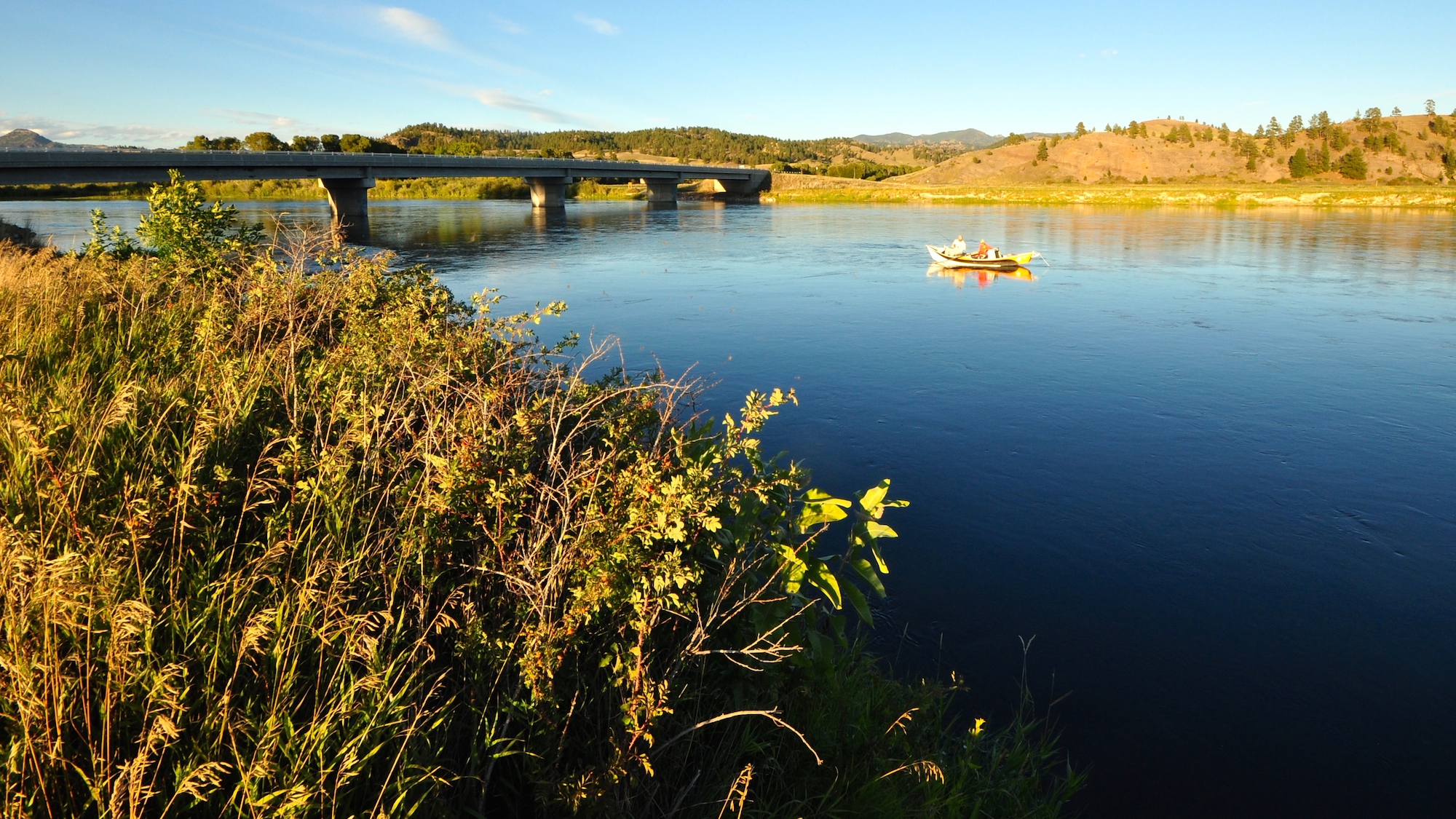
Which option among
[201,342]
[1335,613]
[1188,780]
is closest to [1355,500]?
[1335,613]

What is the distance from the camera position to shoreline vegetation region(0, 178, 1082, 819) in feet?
9.66

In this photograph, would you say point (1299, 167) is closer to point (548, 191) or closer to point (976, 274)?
point (548, 191)

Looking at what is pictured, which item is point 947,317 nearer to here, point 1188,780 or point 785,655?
point 1188,780

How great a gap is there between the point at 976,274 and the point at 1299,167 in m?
126

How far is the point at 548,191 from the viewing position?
7781cm

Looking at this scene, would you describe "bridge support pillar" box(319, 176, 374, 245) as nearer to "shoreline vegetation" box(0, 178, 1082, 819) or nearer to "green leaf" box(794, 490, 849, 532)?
"shoreline vegetation" box(0, 178, 1082, 819)

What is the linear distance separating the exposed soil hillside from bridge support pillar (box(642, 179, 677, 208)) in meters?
49.1

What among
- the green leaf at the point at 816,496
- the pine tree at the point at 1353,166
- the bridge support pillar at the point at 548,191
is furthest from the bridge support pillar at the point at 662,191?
the pine tree at the point at 1353,166

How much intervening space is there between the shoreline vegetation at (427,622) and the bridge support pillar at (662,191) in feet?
295

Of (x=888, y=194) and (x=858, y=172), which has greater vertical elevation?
(x=858, y=172)

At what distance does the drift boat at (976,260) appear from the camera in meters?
32.8

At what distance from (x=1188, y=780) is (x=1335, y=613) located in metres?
3.38

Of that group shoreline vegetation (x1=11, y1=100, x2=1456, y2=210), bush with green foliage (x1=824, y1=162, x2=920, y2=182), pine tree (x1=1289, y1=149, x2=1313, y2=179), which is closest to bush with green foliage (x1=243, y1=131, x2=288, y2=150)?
shoreline vegetation (x1=11, y1=100, x2=1456, y2=210)

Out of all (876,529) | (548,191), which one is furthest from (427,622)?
(548,191)
